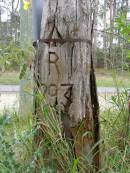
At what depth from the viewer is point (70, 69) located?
1.90m

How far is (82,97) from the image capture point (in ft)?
6.25

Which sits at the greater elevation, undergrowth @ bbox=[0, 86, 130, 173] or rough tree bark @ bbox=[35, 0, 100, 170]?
rough tree bark @ bbox=[35, 0, 100, 170]

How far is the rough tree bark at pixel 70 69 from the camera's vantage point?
74.4 inches

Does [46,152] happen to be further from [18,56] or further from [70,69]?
[18,56]

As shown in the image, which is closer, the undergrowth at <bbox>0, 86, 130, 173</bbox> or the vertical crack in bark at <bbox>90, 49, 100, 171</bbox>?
the undergrowth at <bbox>0, 86, 130, 173</bbox>

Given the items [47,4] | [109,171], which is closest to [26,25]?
[47,4]

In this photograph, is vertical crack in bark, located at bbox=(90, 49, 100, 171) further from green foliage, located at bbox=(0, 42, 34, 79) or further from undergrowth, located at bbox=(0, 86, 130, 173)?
green foliage, located at bbox=(0, 42, 34, 79)

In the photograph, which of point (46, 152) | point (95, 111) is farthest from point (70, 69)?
point (46, 152)

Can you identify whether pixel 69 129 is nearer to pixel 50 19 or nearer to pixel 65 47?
pixel 65 47

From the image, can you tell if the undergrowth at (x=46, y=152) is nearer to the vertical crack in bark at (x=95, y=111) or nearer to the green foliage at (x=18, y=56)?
the vertical crack in bark at (x=95, y=111)

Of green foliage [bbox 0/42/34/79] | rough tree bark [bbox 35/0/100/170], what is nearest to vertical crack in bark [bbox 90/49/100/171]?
rough tree bark [bbox 35/0/100/170]

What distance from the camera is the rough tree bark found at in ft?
6.20

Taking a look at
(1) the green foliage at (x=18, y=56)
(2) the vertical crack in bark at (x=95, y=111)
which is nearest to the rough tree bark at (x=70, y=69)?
(2) the vertical crack in bark at (x=95, y=111)

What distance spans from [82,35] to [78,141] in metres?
0.55
